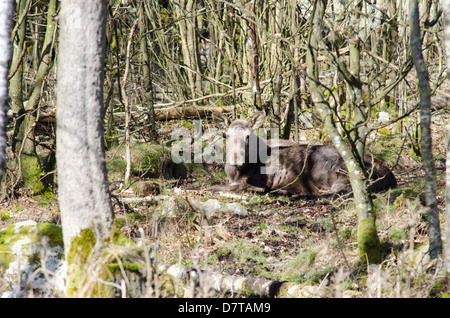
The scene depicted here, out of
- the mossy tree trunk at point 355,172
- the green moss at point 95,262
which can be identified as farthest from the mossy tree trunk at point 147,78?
the green moss at point 95,262

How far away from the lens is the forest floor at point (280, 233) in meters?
5.05

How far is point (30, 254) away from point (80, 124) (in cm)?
172

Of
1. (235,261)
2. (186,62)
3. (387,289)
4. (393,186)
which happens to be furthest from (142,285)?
(186,62)

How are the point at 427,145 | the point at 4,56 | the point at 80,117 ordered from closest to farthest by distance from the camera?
1. the point at 80,117
2. the point at 4,56
3. the point at 427,145

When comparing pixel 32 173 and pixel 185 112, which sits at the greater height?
pixel 185 112

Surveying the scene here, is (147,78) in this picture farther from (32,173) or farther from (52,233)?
(52,233)

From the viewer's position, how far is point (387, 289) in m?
3.82

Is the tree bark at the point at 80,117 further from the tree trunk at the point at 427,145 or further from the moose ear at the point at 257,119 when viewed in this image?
the moose ear at the point at 257,119

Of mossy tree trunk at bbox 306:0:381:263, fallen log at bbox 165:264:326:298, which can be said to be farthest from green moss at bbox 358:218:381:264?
fallen log at bbox 165:264:326:298

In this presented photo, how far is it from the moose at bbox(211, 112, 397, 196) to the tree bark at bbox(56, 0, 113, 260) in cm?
602

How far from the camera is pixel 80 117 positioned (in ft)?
12.8

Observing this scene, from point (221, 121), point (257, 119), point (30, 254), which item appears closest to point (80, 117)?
point (30, 254)

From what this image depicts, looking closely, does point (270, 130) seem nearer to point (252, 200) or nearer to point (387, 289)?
point (252, 200)
